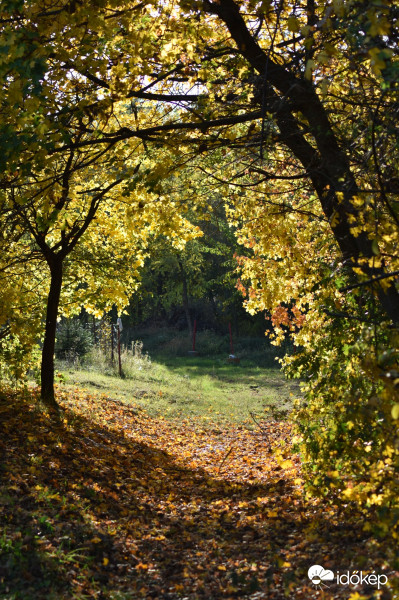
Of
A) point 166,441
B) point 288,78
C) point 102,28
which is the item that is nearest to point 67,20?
point 102,28

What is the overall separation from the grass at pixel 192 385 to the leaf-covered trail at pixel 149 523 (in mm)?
2230

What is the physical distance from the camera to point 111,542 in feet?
16.5

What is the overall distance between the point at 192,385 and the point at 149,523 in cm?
1152

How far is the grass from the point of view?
1341cm

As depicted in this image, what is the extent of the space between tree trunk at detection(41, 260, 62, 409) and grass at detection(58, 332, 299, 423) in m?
0.56

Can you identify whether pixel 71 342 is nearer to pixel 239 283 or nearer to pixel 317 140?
pixel 239 283

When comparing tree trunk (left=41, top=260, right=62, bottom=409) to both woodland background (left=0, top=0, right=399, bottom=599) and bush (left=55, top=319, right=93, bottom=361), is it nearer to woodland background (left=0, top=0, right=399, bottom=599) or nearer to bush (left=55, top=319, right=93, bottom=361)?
woodland background (left=0, top=0, right=399, bottom=599)

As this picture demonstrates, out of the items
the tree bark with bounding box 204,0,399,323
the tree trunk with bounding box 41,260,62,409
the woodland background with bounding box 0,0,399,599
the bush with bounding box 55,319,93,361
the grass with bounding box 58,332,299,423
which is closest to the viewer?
the woodland background with bounding box 0,0,399,599

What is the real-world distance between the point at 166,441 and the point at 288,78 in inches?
276

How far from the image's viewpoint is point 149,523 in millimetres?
5816

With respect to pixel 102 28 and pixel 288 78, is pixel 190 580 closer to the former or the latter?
pixel 288 78

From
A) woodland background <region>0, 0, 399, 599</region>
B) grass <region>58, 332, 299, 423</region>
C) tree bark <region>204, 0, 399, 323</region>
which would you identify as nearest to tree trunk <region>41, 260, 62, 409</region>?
woodland background <region>0, 0, 399, 599</region>

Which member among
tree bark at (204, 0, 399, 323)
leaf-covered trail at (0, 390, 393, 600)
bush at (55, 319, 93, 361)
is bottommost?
leaf-covered trail at (0, 390, 393, 600)

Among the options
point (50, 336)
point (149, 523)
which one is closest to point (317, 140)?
point (149, 523)
